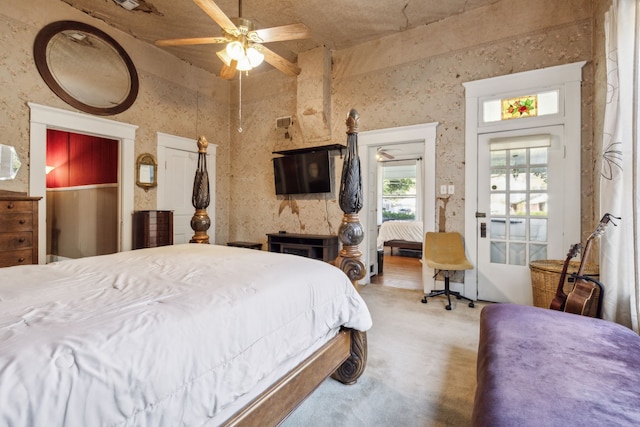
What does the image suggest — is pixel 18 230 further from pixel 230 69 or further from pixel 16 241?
pixel 230 69

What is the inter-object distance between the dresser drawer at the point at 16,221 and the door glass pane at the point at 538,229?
5055 millimetres

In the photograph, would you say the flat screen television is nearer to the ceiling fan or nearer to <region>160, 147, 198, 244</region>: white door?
<region>160, 147, 198, 244</region>: white door

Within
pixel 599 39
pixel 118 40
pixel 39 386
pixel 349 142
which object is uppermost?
pixel 118 40

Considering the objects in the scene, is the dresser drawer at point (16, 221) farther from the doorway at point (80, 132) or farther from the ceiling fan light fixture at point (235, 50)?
the ceiling fan light fixture at point (235, 50)

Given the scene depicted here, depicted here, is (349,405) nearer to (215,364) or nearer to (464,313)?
(215,364)

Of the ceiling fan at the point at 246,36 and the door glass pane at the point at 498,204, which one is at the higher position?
the ceiling fan at the point at 246,36

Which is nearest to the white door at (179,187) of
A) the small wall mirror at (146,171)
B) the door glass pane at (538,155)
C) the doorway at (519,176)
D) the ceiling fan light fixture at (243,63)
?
the small wall mirror at (146,171)

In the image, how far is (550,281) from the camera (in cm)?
248

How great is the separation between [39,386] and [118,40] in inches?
189

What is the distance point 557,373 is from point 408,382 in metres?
0.96

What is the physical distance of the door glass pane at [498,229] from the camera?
3.46 metres

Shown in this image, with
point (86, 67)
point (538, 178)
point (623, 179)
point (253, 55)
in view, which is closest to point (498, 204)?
point (538, 178)

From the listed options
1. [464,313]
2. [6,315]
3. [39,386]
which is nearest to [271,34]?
[6,315]

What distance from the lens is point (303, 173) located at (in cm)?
470
